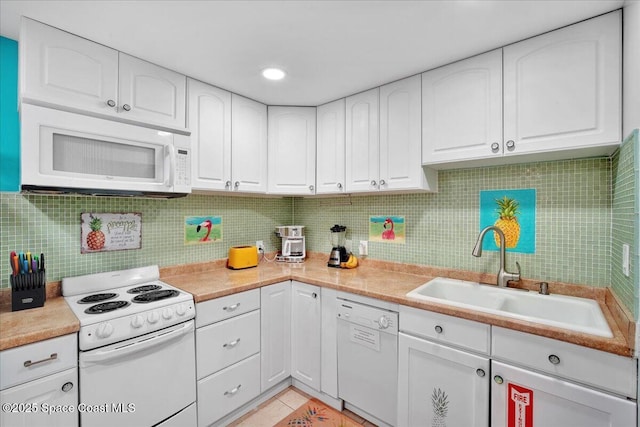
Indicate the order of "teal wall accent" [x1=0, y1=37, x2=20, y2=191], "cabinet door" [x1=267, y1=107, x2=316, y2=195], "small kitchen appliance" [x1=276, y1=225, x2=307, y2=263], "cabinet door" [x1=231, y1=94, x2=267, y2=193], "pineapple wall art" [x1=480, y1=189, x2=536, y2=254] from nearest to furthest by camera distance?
"teal wall accent" [x1=0, y1=37, x2=20, y2=191], "pineapple wall art" [x1=480, y1=189, x2=536, y2=254], "cabinet door" [x1=231, y1=94, x2=267, y2=193], "cabinet door" [x1=267, y1=107, x2=316, y2=195], "small kitchen appliance" [x1=276, y1=225, x2=307, y2=263]

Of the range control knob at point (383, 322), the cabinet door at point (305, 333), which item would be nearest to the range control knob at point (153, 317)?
the cabinet door at point (305, 333)

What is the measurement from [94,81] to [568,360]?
8.25ft

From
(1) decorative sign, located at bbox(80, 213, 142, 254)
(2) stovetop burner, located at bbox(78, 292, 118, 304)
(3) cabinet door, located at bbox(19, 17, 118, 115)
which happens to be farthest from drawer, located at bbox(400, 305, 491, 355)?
(3) cabinet door, located at bbox(19, 17, 118, 115)

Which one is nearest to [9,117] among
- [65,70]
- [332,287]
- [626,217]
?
[65,70]

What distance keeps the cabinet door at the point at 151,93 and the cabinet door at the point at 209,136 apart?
0.08 meters

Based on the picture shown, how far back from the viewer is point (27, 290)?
141cm

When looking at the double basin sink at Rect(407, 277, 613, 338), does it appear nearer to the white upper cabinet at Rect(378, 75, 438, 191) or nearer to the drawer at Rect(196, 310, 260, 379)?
the white upper cabinet at Rect(378, 75, 438, 191)

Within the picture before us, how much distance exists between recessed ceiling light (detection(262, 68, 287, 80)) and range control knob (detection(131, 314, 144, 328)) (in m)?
1.54

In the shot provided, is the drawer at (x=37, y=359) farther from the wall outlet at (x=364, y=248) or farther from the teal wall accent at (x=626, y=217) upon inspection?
the teal wall accent at (x=626, y=217)

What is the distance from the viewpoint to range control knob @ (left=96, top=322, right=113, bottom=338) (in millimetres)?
1293

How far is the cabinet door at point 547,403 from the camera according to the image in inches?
42.6

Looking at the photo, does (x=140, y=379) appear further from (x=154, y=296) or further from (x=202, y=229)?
(x=202, y=229)

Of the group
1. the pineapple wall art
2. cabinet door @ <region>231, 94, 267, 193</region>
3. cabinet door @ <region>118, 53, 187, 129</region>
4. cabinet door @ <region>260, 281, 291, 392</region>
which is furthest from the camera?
cabinet door @ <region>231, 94, 267, 193</region>

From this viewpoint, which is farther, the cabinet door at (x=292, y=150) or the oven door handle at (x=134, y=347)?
the cabinet door at (x=292, y=150)
